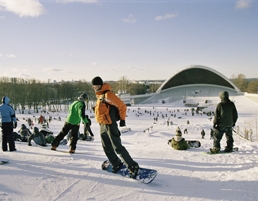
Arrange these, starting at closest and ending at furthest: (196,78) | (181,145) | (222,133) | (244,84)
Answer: (222,133) → (181,145) → (196,78) → (244,84)

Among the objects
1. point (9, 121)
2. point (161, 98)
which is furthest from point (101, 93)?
point (161, 98)

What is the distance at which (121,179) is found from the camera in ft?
10.8

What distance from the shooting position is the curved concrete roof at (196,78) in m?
69.8

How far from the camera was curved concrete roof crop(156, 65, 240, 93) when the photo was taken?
69.8 metres

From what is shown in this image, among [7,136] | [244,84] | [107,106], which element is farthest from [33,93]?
[244,84]

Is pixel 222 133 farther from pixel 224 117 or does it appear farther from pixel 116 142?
pixel 116 142

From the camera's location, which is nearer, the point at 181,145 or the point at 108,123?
the point at 108,123

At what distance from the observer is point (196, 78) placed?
7238cm

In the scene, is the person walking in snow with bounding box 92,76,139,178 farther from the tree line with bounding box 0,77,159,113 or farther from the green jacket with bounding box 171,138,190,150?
the tree line with bounding box 0,77,159,113

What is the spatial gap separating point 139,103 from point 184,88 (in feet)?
57.6

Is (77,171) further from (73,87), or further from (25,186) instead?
(73,87)

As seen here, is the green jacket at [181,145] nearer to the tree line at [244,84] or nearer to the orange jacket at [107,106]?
the orange jacket at [107,106]

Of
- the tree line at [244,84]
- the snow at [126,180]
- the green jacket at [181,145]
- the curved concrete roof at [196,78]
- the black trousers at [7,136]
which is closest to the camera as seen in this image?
the snow at [126,180]

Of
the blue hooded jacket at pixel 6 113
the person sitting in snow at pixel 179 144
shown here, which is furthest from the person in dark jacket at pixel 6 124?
the person sitting in snow at pixel 179 144
